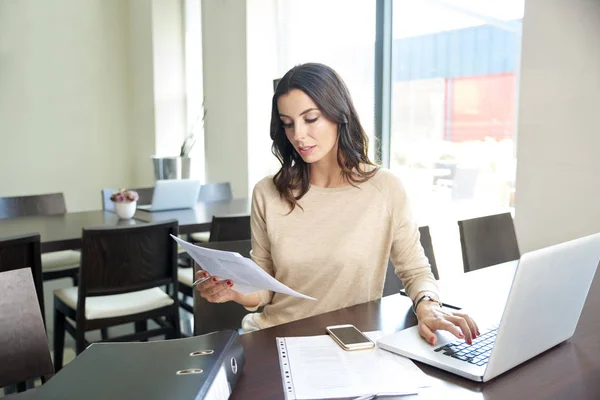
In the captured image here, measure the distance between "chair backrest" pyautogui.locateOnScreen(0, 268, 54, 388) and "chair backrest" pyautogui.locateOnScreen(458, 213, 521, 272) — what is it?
56.7 inches

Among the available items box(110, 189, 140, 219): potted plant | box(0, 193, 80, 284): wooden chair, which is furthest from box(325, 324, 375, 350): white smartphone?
box(0, 193, 80, 284): wooden chair

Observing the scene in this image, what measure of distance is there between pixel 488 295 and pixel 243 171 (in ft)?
9.87

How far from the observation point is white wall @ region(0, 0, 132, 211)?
4.81 m

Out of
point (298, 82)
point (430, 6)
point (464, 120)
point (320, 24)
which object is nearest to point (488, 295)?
point (298, 82)

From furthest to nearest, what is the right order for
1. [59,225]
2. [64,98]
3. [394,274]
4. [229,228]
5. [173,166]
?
[64,98] → [173,166] → [59,225] → [229,228] → [394,274]

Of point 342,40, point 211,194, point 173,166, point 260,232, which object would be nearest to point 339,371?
point 260,232

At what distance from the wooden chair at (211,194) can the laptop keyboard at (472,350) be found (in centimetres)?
267

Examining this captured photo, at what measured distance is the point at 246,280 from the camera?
3.72 feet

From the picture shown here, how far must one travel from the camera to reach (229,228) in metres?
2.46

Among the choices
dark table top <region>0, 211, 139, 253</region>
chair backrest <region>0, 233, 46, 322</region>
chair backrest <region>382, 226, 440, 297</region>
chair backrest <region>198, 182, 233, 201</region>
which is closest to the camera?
chair backrest <region>382, 226, 440, 297</region>

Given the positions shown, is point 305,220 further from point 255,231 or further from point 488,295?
point 488,295

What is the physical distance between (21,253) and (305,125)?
1.28 m

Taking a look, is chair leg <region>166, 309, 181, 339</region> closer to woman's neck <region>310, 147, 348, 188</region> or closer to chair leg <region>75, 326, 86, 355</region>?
chair leg <region>75, 326, 86, 355</region>

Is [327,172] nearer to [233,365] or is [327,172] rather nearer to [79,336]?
[233,365]
